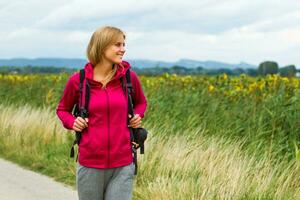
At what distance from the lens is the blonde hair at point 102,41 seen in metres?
3.71

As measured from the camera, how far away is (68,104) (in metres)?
3.94

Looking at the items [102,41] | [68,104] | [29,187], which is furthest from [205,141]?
[102,41]

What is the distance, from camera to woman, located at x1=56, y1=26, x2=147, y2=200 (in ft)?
12.1

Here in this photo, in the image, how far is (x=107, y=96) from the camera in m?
3.67

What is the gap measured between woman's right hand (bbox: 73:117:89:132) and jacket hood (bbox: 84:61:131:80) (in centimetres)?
26

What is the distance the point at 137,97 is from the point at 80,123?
0.45m

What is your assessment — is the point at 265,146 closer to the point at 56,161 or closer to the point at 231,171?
the point at 231,171

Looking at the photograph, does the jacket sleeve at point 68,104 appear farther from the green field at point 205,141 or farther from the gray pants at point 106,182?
the green field at point 205,141

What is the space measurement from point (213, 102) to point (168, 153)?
2170 mm

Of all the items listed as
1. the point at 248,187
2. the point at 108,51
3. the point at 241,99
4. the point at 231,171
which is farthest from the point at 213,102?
the point at 108,51

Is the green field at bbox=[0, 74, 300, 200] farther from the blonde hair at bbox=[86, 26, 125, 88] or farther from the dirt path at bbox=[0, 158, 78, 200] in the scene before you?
the blonde hair at bbox=[86, 26, 125, 88]

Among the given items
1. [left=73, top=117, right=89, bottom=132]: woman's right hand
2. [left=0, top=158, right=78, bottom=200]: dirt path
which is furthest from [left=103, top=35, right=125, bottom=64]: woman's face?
[left=0, top=158, right=78, bottom=200]: dirt path

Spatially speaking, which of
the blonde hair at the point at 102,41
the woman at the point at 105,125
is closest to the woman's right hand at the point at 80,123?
the woman at the point at 105,125

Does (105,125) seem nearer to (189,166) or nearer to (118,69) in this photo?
(118,69)
